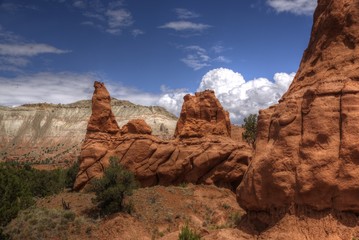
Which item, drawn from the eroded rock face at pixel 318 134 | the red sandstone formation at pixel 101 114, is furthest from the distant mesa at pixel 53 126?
the eroded rock face at pixel 318 134

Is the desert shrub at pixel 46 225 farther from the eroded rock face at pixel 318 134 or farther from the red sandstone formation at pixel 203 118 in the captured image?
the eroded rock face at pixel 318 134

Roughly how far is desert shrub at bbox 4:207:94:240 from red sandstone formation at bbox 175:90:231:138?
15.4 m

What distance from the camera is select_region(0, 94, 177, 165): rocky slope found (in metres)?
125

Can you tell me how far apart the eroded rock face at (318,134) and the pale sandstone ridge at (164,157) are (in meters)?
20.2

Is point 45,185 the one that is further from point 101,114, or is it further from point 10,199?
point 10,199

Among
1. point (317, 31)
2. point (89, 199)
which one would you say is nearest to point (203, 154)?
point (89, 199)

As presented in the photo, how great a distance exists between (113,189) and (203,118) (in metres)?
14.5

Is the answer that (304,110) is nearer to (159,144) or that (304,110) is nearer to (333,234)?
(333,234)

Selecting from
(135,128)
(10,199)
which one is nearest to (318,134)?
(10,199)

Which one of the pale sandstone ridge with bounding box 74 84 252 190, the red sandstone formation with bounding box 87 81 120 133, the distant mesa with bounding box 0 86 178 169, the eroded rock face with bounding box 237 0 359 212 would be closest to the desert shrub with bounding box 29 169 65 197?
the pale sandstone ridge with bounding box 74 84 252 190

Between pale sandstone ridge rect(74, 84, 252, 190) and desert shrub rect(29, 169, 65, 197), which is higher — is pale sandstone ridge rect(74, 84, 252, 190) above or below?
above

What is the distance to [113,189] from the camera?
97.8ft

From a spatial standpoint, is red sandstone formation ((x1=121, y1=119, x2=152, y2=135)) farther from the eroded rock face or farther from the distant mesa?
the distant mesa

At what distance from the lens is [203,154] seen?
123 feet
